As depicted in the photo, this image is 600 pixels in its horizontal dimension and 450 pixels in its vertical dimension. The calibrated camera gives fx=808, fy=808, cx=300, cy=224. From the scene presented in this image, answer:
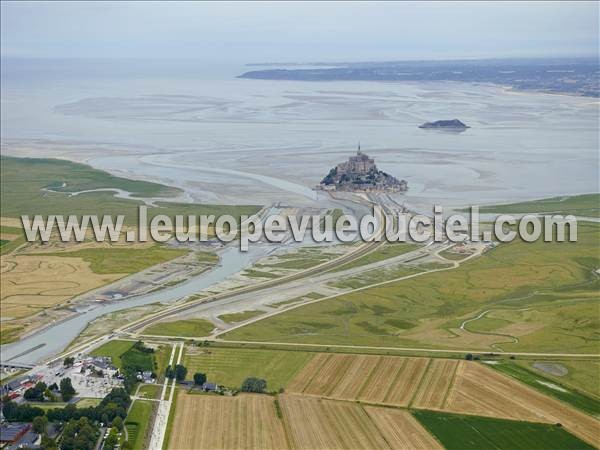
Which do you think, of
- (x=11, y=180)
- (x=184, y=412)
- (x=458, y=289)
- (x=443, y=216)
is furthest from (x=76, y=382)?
(x=11, y=180)

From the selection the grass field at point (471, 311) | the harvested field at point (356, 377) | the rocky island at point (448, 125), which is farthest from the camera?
the rocky island at point (448, 125)

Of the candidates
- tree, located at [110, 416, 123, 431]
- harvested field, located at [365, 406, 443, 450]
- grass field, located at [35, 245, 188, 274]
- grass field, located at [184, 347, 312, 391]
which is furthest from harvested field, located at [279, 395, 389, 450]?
grass field, located at [35, 245, 188, 274]

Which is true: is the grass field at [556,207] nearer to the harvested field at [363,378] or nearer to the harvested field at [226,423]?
the harvested field at [363,378]

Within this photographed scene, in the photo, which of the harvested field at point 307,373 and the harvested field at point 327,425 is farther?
the harvested field at point 307,373

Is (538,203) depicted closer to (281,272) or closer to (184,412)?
(281,272)

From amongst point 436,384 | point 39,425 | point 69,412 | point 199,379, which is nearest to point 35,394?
point 69,412

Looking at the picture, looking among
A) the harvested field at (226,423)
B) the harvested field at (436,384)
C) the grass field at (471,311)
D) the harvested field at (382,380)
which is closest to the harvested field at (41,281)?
the grass field at (471,311)
